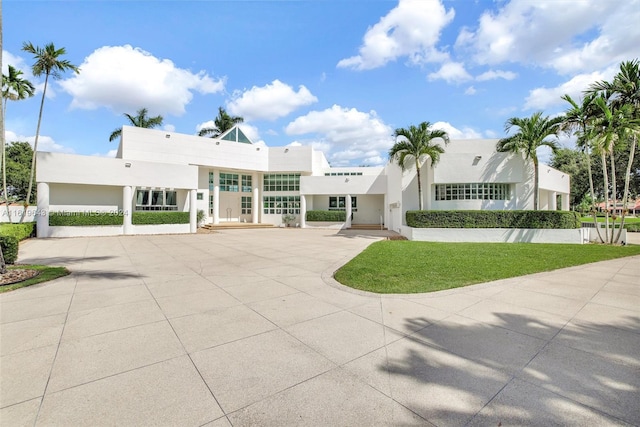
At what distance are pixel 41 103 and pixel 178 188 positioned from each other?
431 inches

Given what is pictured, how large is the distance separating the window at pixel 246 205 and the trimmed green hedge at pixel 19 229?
52.2 feet

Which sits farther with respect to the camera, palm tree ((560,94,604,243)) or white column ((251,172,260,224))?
white column ((251,172,260,224))

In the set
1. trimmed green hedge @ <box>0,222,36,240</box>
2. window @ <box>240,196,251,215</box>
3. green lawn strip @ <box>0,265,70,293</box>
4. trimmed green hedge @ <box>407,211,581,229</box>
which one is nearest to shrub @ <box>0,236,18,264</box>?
green lawn strip @ <box>0,265,70,293</box>

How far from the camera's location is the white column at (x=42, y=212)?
18.4 m

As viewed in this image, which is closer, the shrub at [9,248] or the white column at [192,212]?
the shrub at [9,248]

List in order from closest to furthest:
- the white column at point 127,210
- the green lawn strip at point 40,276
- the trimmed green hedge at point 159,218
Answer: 1. the green lawn strip at point 40,276
2. the white column at point 127,210
3. the trimmed green hedge at point 159,218

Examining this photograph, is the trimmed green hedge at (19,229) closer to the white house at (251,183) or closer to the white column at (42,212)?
the white column at (42,212)

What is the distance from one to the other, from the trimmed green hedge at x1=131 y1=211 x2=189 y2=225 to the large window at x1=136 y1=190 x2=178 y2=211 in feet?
5.28

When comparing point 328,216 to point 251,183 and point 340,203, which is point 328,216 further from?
point 251,183

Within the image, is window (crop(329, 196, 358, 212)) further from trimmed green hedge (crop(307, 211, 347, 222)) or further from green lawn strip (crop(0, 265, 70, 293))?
green lawn strip (crop(0, 265, 70, 293))

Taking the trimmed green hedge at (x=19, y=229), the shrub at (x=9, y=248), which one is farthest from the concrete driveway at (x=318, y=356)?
the trimmed green hedge at (x=19, y=229)

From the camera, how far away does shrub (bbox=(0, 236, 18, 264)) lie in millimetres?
8523

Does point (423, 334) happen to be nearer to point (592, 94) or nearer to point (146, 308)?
point (146, 308)

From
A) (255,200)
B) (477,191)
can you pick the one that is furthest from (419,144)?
(255,200)
